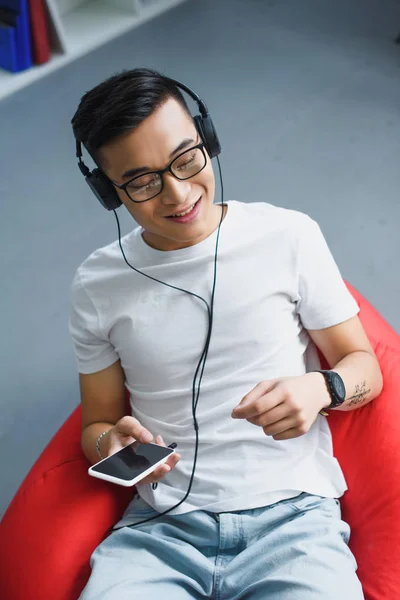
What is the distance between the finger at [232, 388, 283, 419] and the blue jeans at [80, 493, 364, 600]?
0.20 m

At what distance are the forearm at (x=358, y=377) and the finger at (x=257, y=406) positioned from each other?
18cm

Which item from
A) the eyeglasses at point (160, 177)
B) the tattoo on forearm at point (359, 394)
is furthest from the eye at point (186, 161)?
the tattoo on forearm at point (359, 394)

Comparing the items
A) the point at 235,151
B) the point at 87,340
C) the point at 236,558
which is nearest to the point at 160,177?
the point at 87,340

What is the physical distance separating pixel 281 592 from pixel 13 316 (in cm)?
138

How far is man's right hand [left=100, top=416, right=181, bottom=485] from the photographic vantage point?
3.67ft

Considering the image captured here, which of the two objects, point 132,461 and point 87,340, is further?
point 87,340

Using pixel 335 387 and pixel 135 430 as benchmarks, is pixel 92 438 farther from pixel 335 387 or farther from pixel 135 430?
pixel 335 387

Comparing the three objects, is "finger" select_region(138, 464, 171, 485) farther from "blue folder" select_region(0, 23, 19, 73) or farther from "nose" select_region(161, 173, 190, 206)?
"blue folder" select_region(0, 23, 19, 73)

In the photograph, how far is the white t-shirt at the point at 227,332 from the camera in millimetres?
1190

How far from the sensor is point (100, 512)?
128cm

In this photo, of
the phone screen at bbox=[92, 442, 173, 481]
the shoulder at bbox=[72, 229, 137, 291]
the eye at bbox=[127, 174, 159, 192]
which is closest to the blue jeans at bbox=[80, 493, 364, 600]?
the phone screen at bbox=[92, 442, 173, 481]

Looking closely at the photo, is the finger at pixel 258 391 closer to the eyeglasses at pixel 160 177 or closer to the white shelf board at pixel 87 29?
the eyeglasses at pixel 160 177

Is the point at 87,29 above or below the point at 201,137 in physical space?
below

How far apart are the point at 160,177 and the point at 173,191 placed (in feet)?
0.11
